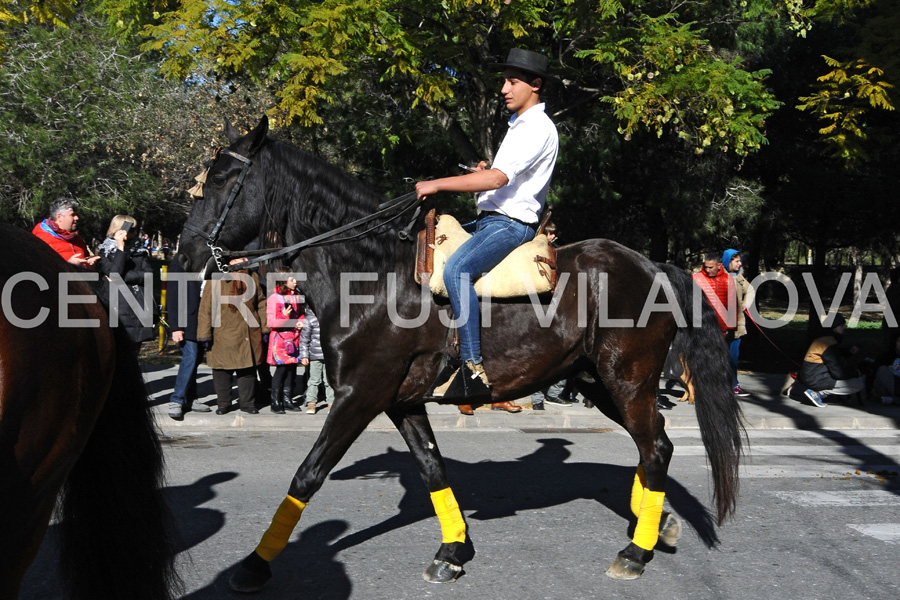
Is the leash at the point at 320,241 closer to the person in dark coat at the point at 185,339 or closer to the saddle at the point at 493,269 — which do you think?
the saddle at the point at 493,269

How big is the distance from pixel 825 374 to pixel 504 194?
841 cm

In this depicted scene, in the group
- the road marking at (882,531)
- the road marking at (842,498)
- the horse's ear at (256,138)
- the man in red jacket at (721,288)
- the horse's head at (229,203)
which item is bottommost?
the road marking at (842,498)

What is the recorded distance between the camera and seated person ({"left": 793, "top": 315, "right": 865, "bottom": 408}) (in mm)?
11672

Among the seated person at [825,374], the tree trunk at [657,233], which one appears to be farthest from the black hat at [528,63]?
the tree trunk at [657,233]

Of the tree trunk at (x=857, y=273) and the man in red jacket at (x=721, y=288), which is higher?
the tree trunk at (x=857, y=273)

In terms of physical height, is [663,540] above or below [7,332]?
below

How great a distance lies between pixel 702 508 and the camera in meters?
6.22

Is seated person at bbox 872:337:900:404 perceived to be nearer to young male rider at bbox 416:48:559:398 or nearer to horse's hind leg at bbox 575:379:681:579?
horse's hind leg at bbox 575:379:681:579

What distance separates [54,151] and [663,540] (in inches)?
757

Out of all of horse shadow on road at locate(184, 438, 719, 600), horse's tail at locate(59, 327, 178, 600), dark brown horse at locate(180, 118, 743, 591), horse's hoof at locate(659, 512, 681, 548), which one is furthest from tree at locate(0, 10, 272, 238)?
horse's tail at locate(59, 327, 178, 600)

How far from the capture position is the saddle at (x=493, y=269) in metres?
4.78

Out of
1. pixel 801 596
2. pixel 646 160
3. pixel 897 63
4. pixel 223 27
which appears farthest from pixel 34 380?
pixel 646 160

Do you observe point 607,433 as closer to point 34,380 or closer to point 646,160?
point 34,380

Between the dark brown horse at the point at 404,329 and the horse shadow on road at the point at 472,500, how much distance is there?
348 mm
